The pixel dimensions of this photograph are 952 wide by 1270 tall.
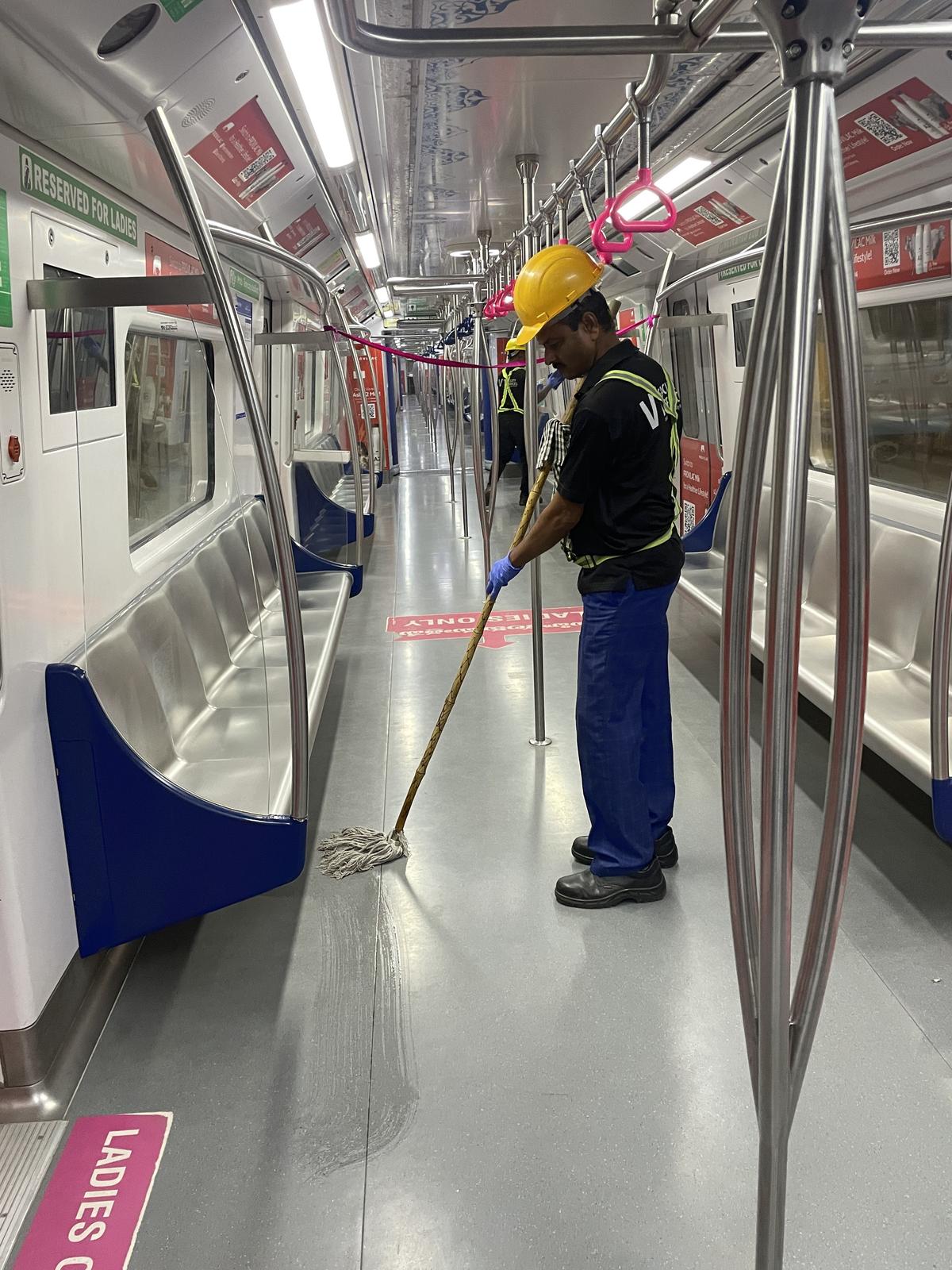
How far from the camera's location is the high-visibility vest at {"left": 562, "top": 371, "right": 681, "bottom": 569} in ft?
9.70

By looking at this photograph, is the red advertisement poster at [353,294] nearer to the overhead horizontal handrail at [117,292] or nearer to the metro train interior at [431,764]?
the metro train interior at [431,764]

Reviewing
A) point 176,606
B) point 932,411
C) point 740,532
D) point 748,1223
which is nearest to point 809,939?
point 740,532

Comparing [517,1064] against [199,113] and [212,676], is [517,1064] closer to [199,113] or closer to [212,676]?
[212,676]

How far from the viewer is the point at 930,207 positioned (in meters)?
2.77

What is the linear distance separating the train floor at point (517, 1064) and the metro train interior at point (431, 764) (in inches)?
0.5

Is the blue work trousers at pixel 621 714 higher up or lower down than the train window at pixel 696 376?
lower down

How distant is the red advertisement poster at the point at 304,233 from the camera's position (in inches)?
230

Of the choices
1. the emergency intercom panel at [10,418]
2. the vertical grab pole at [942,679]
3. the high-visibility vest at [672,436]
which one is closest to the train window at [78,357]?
the emergency intercom panel at [10,418]

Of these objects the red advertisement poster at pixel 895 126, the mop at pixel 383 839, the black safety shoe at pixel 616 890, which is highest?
the red advertisement poster at pixel 895 126

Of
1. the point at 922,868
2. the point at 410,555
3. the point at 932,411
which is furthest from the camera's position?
the point at 410,555

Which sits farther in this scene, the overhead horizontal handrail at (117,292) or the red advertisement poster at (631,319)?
the red advertisement poster at (631,319)

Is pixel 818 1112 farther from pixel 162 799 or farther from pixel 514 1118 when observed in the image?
pixel 162 799

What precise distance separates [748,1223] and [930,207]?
98.7 inches

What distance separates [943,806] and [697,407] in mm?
5399
